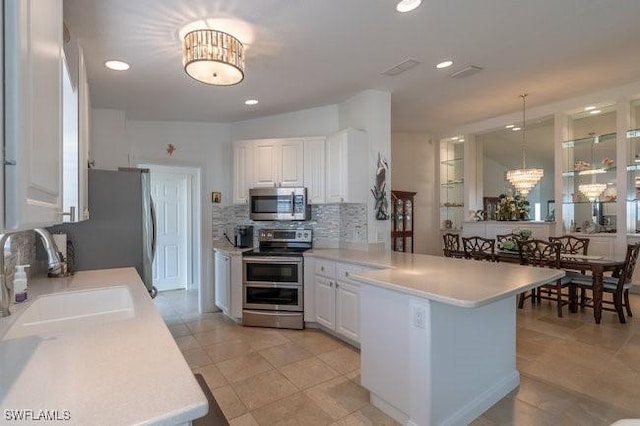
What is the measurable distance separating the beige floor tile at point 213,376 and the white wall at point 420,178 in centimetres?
466

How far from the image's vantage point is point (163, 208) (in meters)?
5.55

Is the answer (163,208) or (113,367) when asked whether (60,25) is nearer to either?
(113,367)

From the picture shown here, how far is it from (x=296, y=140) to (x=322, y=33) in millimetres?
1712

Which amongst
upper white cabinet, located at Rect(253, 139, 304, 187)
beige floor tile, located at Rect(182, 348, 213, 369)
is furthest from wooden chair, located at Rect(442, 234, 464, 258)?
beige floor tile, located at Rect(182, 348, 213, 369)

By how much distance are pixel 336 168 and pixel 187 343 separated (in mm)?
2436

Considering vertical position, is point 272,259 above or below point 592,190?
below

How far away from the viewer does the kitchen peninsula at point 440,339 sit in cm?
182

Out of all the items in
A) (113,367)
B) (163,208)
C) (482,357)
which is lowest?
(482,357)

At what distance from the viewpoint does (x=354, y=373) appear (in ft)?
8.74

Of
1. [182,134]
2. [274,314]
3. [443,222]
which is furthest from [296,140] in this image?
[443,222]

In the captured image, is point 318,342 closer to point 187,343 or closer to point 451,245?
point 187,343

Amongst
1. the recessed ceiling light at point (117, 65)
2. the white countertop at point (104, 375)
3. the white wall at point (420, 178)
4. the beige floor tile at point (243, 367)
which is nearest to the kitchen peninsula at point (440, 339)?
the beige floor tile at point (243, 367)

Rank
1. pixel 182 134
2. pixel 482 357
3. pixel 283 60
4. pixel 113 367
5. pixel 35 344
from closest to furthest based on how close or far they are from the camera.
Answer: pixel 113 367
pixel 35 344
pixel 482 357
pixel 283 60
pixel 182 134
